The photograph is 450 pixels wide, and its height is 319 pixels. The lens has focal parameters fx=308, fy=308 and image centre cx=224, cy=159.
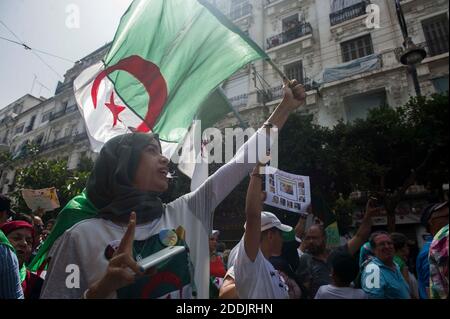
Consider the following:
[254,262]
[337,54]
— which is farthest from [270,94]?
[254,262]

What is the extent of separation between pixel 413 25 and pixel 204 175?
13233 mm

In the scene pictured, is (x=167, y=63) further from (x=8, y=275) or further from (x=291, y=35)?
(x=291, y=35)

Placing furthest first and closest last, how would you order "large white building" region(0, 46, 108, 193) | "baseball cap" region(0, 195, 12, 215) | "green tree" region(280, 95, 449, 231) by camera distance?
"large white building" region(0, 46, 108, 193) < "green tree" region(280, 95, 449, 231) < "baseball cap" region(0, 195, 12, 215)

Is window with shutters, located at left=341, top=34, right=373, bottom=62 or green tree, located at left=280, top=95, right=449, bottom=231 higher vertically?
window with shutters, located at left=341, top=34, right=373, bottom=62

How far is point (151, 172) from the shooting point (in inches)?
50.6

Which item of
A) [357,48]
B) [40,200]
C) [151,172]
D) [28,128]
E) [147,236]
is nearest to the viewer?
[147,236]

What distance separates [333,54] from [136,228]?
1454 centimetres

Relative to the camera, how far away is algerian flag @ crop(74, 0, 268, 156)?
2527 mm

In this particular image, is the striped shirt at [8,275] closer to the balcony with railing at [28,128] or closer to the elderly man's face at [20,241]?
the elderly man's face at [20,241]

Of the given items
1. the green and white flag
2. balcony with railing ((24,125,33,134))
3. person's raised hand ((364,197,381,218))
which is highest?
balcony with railing ((24,125,33,134))

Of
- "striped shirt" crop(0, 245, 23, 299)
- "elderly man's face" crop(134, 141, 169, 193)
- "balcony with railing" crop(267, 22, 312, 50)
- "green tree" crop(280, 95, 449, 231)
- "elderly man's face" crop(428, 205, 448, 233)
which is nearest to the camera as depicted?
"elderly man's face" crop(134, 141, 169, 193)

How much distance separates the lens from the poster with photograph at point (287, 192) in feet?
9.39

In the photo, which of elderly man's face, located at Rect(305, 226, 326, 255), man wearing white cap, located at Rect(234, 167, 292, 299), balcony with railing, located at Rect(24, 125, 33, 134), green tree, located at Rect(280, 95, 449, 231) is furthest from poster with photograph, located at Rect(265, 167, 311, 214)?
balcony with railing, located at Rect(24, 125, 33, 134)

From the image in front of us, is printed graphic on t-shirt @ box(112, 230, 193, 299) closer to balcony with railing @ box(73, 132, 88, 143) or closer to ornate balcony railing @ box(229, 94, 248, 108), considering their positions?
ornate balcony railing @ box(229, 94, 248, 108)
